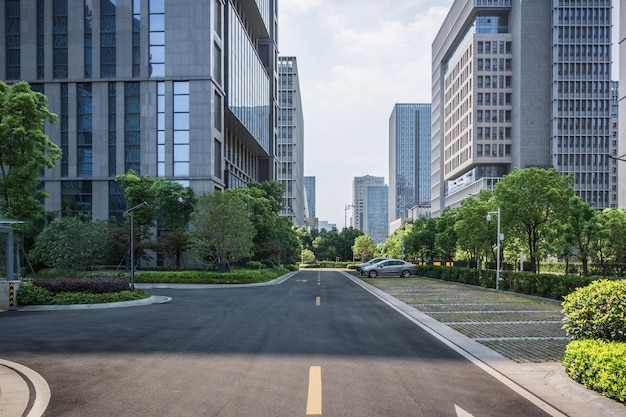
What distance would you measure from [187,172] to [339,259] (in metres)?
61.9

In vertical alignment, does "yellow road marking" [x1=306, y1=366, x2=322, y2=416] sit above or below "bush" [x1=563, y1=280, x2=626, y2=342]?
below

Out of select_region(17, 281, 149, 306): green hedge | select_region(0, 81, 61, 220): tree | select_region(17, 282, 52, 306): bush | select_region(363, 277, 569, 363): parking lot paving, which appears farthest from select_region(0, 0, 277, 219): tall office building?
select_region(363, 277, 569, 363): parking lot paving

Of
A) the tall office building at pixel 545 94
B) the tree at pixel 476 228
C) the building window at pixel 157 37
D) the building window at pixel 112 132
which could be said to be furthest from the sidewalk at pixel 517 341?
the tall office building at pixel 545 94

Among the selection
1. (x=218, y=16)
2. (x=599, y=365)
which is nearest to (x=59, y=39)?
(x=218, y=16)

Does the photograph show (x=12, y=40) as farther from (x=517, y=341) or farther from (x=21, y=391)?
(x=517, y=341)

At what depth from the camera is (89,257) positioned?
30.1m

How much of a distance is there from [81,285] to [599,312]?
18.5 m

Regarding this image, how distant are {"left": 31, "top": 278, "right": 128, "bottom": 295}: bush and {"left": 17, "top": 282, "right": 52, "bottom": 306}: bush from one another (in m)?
0.38

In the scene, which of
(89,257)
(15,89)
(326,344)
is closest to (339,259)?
(89,257)

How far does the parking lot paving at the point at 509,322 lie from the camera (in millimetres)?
9516

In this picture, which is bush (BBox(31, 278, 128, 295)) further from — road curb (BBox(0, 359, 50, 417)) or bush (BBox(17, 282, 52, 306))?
road curb (BBox(0, 359, 50, 417))

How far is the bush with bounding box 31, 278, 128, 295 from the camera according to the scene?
743 inches

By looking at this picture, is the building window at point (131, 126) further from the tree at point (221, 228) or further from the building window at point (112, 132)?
the tree at point (221, 228)

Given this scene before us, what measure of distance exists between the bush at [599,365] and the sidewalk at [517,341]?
115 mm
